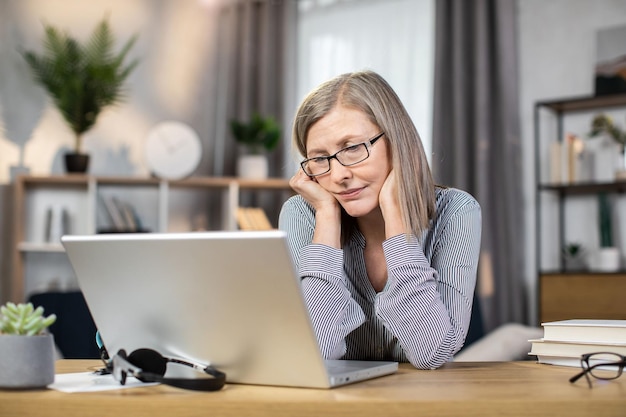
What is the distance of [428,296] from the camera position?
142 cm

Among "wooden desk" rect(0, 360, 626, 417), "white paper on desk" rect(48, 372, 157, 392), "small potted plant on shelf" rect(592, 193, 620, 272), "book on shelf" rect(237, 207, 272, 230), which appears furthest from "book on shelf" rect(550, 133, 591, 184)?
"white paper on desk" rect(48, 372, 157, 392)

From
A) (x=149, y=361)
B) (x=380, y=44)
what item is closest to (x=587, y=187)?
(x=380, y=44)

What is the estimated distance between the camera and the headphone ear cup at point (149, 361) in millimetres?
1155

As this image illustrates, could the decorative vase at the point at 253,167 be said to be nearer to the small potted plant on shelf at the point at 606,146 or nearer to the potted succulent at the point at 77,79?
the potted succulent at the point at 77,79

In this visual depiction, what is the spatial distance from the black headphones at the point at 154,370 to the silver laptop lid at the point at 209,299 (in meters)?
0.03

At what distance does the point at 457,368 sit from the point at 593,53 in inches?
131

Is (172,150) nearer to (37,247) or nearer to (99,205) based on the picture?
(99,205)

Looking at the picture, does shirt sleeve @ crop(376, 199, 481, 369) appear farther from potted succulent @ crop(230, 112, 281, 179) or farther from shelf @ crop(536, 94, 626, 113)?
potted succulent @ crop(230, 112, 281, 179)

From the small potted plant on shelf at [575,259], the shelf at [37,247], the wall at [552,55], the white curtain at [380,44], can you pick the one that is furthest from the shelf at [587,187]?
the shelf at [37,247]

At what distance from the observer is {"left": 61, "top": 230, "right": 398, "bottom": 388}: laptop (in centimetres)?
102

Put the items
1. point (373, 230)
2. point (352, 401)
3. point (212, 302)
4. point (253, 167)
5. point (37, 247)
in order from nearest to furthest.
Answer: point (352, 401)
point (212, 302)
point (373, 230)
point (37, 247)
point (253, 167)

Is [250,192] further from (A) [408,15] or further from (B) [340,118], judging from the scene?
(B) [340,118]

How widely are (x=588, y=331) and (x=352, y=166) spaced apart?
54 cm

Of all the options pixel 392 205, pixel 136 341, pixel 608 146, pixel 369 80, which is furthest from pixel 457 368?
pixel 608 146
